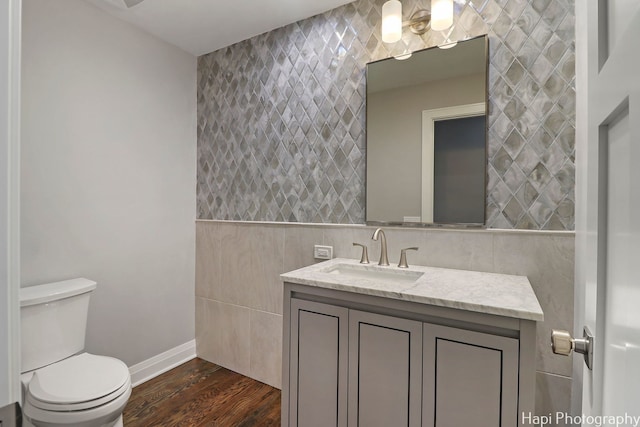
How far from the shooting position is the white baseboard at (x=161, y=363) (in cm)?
230

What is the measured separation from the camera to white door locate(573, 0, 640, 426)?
1.24ft

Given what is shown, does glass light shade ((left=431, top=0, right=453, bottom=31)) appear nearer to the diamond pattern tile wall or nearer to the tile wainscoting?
the diamond pattern tile wall

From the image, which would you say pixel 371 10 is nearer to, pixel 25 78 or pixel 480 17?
pixel 480 17

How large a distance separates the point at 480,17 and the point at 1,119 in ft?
6.35

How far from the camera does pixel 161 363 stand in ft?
8.08

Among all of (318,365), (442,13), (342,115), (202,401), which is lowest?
(202,401)

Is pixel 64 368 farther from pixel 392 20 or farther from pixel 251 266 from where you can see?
pixel 392 20

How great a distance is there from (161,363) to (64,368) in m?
0.90

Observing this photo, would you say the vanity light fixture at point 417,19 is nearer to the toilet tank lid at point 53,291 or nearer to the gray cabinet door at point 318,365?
the gray cabinet door at point 318,365

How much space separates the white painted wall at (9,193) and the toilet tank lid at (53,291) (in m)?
1.06

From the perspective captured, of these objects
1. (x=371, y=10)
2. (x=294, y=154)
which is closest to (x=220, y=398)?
(x=294, y=154)

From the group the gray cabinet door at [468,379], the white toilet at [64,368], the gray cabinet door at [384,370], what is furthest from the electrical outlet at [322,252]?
the white toilet at [64,368]

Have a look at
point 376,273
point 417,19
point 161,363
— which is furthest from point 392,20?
point 161,363

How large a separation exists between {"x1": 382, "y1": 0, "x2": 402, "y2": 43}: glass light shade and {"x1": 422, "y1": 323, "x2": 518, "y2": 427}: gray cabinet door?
1.47m
